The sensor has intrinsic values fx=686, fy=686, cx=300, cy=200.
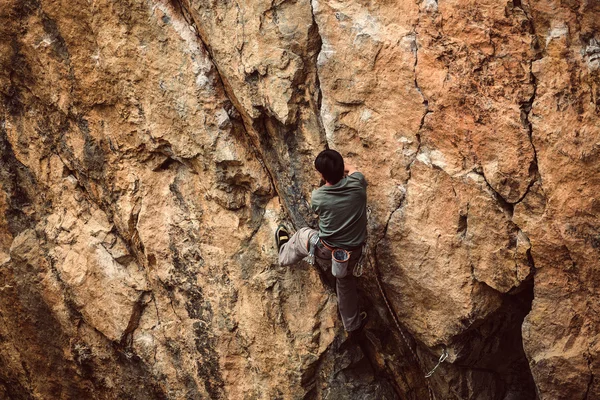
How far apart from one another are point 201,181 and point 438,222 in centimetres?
252

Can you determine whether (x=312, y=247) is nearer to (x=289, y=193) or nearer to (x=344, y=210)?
(x=344, y=210)

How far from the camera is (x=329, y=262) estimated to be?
6.95 meters

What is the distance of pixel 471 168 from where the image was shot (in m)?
6.02

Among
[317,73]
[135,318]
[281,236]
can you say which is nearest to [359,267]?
[281,236]

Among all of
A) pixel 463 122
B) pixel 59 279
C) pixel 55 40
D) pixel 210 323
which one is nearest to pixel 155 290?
pixel 210 323

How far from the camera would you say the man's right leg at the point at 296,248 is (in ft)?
21.8

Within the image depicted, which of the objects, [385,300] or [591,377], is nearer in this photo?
[591,377]

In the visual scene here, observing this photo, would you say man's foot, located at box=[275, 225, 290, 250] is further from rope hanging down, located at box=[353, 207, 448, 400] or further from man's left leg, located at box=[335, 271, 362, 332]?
rope hanging down, located at box=[353, 207, 448, 400]

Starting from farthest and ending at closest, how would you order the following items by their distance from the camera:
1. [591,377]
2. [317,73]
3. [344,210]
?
[317,73] → [344,210] → [591,377]

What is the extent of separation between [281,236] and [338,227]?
0.94 meters

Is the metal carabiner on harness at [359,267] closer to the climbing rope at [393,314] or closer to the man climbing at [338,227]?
the man climbing at [338,227]

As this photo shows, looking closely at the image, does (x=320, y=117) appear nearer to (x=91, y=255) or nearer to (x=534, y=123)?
(x=534, y=123)

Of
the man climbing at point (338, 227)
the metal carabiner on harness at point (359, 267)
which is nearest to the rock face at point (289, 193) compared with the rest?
the metal carabiner on harness at point (359, 267)

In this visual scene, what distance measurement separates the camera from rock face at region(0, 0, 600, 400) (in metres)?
5.77
